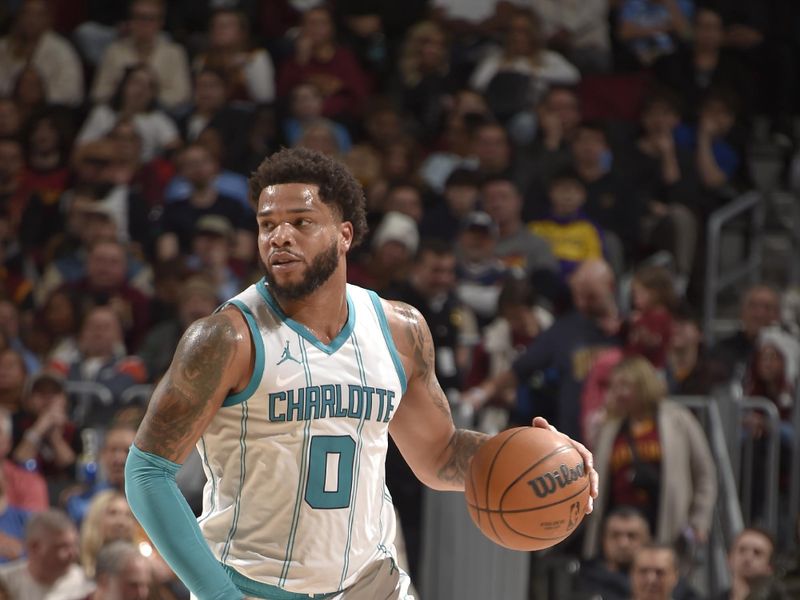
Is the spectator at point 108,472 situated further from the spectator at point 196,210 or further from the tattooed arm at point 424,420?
the tattooed arm at point 424,420

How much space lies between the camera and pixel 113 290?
30.3 ft

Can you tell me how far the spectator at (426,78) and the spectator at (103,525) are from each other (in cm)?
474

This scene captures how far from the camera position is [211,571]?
11.8ft

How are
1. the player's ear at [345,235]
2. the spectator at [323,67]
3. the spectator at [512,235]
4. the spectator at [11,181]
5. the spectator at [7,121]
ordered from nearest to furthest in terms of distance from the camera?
the player's ear at [345,235] < the spectator at [512,235] < the spectator at [11,181] < the spectator at [7,121] < the spectator at [323,67]

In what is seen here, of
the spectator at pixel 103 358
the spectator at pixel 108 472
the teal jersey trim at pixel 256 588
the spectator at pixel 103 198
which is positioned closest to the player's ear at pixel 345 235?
the teal jersey trim at pixel 256 588

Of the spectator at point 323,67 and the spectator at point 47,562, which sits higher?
the spectator at point 323,67

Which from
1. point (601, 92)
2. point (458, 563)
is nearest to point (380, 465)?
point (458, 563)

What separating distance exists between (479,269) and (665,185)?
199cm

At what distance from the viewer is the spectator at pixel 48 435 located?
793cm

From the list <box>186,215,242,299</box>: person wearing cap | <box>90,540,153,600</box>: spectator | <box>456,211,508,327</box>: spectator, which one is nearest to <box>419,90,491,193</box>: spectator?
<box>456,211,508,327</box>: spectator

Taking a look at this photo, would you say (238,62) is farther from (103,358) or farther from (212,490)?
(212,490)

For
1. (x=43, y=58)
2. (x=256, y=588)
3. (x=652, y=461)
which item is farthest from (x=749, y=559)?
(x=43, y=58)

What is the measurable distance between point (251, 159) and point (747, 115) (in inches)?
148

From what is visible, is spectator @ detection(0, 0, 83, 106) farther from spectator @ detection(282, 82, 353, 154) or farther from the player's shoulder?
the player's shoulder
